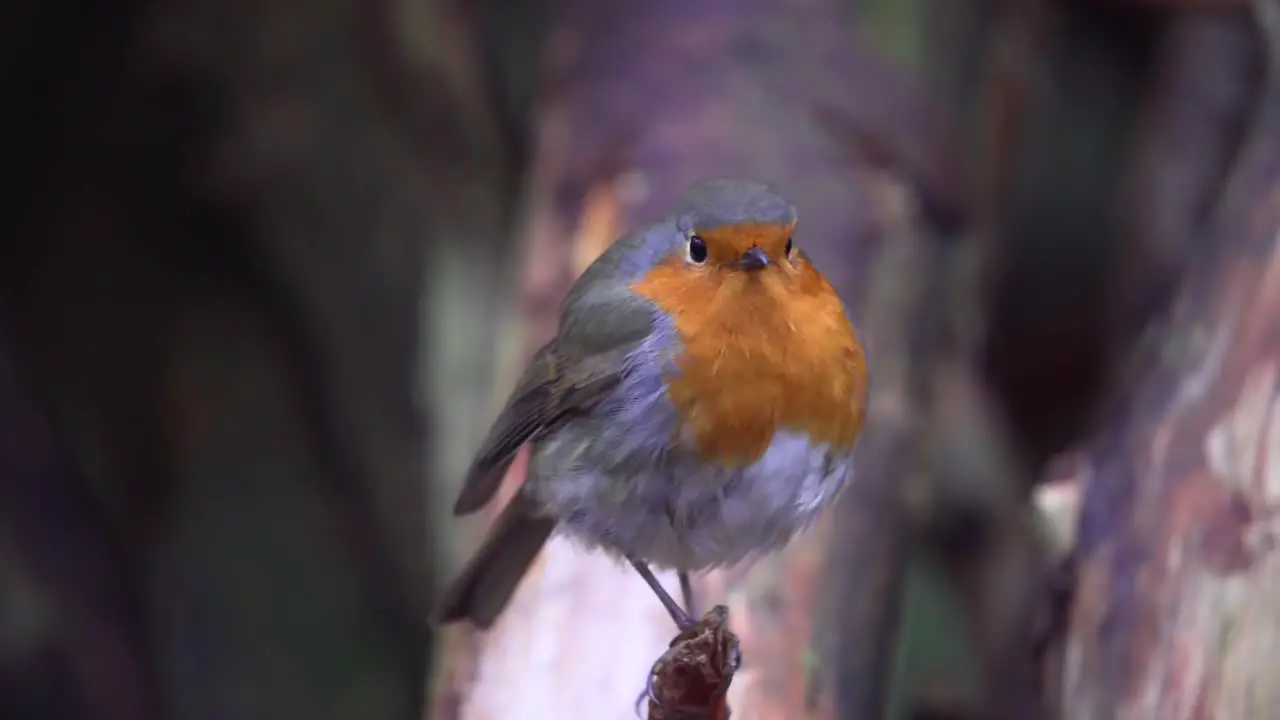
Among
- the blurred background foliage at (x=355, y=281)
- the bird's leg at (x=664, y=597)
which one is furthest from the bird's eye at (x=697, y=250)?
the blurred background foliage at (x=355, y=281)

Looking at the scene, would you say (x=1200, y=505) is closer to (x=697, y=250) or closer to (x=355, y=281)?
(x=697, y=250)

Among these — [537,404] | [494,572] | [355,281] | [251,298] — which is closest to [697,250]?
[537,404]

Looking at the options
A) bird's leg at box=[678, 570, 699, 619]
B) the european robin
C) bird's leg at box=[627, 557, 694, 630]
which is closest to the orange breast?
the european robin

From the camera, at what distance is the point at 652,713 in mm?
1428

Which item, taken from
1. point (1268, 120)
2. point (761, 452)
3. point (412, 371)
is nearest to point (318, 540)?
point (412, 371)

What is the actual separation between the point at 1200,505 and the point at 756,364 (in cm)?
71

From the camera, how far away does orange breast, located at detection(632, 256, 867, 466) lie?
156cm

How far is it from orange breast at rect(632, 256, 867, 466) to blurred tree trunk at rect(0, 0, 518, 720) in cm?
156

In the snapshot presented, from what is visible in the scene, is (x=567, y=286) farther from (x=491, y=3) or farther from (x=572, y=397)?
(x=491, y=3)

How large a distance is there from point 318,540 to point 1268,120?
2.46m

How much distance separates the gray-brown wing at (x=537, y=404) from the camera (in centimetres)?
170

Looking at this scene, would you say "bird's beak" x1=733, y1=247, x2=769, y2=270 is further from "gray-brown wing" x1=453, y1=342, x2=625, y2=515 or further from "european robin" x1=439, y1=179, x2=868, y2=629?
"gray-brown wing" x1=453, y1=342, x2=625, y2=515

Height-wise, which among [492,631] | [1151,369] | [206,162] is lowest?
[492,631]

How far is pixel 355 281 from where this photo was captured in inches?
136
